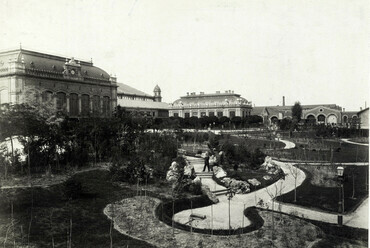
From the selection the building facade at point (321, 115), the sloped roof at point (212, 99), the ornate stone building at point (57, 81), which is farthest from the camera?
the sloped roof at point (212, 99)

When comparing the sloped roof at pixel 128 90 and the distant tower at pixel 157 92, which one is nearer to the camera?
the sloped roof at pixel 128 90

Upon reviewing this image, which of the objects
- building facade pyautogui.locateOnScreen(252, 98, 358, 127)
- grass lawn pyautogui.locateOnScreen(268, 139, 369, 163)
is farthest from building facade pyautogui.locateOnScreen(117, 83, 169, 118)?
grass lawn pyautogui.locateOnScreen(268, 139, 369, 163)

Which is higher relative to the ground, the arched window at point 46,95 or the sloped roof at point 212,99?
the sloped roof at point 212,99

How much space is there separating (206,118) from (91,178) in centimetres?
4190

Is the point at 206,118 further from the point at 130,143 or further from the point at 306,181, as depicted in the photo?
the point at 306,181

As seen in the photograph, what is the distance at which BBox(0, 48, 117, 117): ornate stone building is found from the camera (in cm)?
3466

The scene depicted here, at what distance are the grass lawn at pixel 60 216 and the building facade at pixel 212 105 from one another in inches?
2138

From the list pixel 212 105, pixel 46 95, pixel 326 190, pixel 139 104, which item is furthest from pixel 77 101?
pixel 326 190

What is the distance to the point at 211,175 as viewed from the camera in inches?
689

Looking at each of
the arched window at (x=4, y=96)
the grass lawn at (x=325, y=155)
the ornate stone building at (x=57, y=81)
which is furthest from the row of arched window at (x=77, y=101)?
the grass lawn at (x=325, y=155)

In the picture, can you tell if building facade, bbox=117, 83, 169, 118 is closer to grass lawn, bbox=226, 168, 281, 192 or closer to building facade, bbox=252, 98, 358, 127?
building facade, bbox=252, 98, 358, 127

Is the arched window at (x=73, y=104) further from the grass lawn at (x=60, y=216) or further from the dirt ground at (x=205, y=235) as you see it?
the dirt ground at (x=205, y=235)

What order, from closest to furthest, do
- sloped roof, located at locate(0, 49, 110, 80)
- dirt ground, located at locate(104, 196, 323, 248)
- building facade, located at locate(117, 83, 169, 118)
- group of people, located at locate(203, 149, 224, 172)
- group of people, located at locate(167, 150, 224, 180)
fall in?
dirt ground, located at locate(104, 196, 323, 248) < group of people, located at locate(167, 150, 224, 180) < group of people, located at locate(203, 149, 224, 172) < sloped roof, located at locate(0, 49, 110, 80) < building facade, located at locate(117, 83, 169, 118)

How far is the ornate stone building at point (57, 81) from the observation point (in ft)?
114
